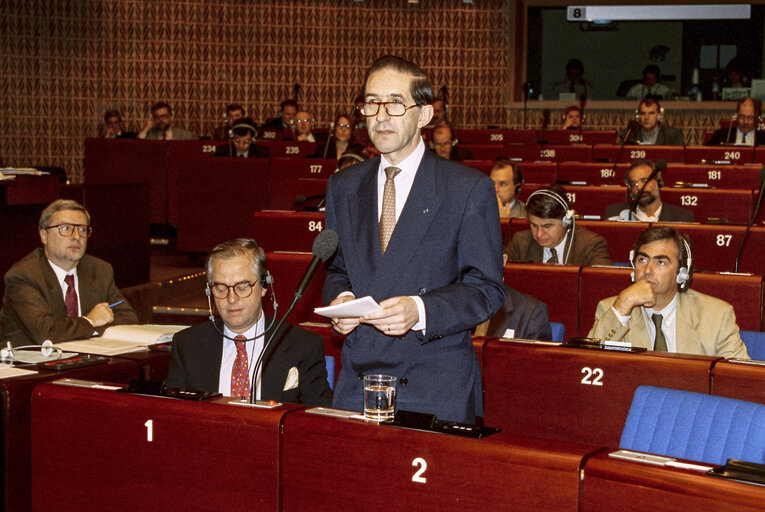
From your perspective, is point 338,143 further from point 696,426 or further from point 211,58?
point 696,426

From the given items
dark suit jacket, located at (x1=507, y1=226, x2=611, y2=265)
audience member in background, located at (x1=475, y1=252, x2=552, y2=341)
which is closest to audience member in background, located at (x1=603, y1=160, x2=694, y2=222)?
A: dark suit jacket, located at (x1=507, y1=226, x2=611, y2=265)

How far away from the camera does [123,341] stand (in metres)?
3.51

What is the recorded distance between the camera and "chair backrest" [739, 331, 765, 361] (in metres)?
3.31

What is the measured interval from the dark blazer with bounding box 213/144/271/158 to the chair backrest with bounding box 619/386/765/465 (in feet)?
24.8

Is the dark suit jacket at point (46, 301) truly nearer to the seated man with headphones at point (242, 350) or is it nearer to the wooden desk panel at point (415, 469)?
the seated man with headphones at point (242, 350)

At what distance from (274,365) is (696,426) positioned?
3.95 ft

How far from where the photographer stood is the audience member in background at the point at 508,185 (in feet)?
21.1

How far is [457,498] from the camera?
5.39 feet

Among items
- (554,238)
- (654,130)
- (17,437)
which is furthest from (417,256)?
(654,130)

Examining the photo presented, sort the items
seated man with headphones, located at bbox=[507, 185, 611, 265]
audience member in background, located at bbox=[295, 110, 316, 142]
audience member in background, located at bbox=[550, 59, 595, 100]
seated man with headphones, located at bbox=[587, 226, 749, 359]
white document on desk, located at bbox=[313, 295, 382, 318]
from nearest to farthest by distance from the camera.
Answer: white document on desk, located at bbox=[313, 295, 382, 318] → seated man with headphones, located at bbox=[587, 226, 749, 359] → seated man with headphones, located at bbox=[507, 185, 611, 265] → audience member in background, located at bbox=[295, 110, 316, 142] → audience member in background, located at bbox=[550, 59, 595, 100]

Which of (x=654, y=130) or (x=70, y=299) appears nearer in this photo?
(x=70, y=299)


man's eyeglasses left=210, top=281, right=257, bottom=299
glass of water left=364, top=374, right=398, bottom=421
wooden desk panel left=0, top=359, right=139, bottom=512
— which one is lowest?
wooden desk panel left=0, top=359, right=139, bottom=512

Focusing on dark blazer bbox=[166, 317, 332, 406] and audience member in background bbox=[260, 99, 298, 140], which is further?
audience member in background bbox=[260, 99, 298, 140]

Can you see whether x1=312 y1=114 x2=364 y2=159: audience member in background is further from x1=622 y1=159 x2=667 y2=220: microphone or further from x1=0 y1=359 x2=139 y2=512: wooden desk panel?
x1=0 y1=359 x2=139 y2=512: wooden desk panel
